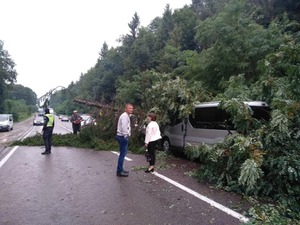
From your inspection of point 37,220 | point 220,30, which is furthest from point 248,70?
point 37,220

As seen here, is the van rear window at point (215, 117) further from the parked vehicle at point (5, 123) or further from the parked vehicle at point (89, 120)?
the parked vehicle at point (5, 123)

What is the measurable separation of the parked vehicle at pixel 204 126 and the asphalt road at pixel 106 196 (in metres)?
1.04

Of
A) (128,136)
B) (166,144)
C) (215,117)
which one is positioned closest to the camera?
(128,136)

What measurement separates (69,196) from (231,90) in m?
7.56

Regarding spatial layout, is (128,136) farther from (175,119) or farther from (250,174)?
(175,119)

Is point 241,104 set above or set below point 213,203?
above

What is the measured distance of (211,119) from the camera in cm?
920

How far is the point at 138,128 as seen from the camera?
527 inches

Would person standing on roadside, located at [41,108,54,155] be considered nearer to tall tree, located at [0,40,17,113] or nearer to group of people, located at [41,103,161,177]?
group of people, located at [41,103,161,177]

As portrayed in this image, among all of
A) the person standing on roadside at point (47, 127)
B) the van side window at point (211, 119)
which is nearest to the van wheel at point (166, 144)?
the van side window at point (211, 119)

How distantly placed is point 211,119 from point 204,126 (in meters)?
0.44

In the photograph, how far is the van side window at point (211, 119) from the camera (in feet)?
28.1

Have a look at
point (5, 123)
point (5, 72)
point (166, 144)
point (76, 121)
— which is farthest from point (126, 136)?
point (5, 72)

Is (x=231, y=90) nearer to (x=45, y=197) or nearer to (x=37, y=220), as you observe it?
(x=45, y=197)
